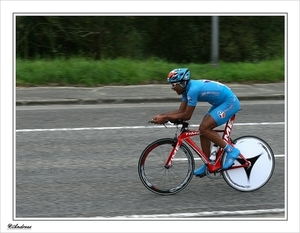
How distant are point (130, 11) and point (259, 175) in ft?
23.3

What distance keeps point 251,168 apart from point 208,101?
1.14 m

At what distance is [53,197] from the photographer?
25.3 feet

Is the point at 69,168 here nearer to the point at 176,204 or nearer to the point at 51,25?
the point at 176,204

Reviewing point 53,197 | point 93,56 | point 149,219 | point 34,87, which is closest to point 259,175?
point 149,219

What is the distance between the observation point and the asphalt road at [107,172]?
284 inches

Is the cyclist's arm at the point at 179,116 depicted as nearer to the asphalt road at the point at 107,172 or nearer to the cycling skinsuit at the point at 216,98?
the cycling skinsuit at the point at 216,98

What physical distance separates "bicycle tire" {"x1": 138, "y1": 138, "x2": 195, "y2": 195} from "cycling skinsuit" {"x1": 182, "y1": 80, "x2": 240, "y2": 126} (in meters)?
0.62

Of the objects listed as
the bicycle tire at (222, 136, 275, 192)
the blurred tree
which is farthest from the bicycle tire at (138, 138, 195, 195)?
the blurred tree

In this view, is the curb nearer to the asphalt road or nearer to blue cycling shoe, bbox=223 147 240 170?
the asphalt road

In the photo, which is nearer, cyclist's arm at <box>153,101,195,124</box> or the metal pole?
cyclist's arm at <box>153,101,195,124</box>

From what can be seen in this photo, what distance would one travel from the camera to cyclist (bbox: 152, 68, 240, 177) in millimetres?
7270

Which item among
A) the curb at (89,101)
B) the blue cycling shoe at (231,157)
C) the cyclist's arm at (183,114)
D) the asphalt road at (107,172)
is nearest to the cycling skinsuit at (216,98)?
the cyclist's arm at (183,114)

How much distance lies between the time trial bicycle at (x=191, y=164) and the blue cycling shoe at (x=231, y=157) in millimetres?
55

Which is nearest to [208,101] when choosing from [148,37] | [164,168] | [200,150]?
[200,150]
